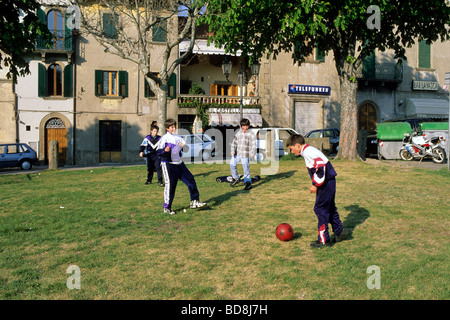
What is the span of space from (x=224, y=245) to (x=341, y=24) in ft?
29.7

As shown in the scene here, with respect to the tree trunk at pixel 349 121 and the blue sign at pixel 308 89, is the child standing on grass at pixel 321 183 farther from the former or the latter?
the blue sign at pixel 308 89

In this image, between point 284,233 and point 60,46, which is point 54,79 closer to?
point 60,46

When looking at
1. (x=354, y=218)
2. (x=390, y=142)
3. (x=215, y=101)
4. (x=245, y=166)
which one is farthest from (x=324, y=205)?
(x=215, y=101)

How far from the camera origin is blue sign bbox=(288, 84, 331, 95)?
1147 inches

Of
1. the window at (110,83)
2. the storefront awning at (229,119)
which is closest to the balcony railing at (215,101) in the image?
the storefront awning at (229,119)

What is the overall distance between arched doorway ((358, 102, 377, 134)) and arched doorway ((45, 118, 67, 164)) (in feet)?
68.5

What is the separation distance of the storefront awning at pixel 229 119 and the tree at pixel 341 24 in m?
11.4

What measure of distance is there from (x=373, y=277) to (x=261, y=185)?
667 cm

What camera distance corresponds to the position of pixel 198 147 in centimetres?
2278

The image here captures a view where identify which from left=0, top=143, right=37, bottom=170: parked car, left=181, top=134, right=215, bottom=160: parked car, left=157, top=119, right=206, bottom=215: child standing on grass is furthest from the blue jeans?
left=0, top=143, right=37, bottom=170: parked car

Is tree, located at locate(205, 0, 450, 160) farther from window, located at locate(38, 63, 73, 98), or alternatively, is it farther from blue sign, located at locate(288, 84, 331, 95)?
window, located at locate(38, 63, 73, 98)

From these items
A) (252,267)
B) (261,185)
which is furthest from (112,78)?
(252,267)

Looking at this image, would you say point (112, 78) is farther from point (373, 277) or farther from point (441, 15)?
point (373, 277)

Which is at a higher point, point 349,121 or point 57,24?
point 57,24
